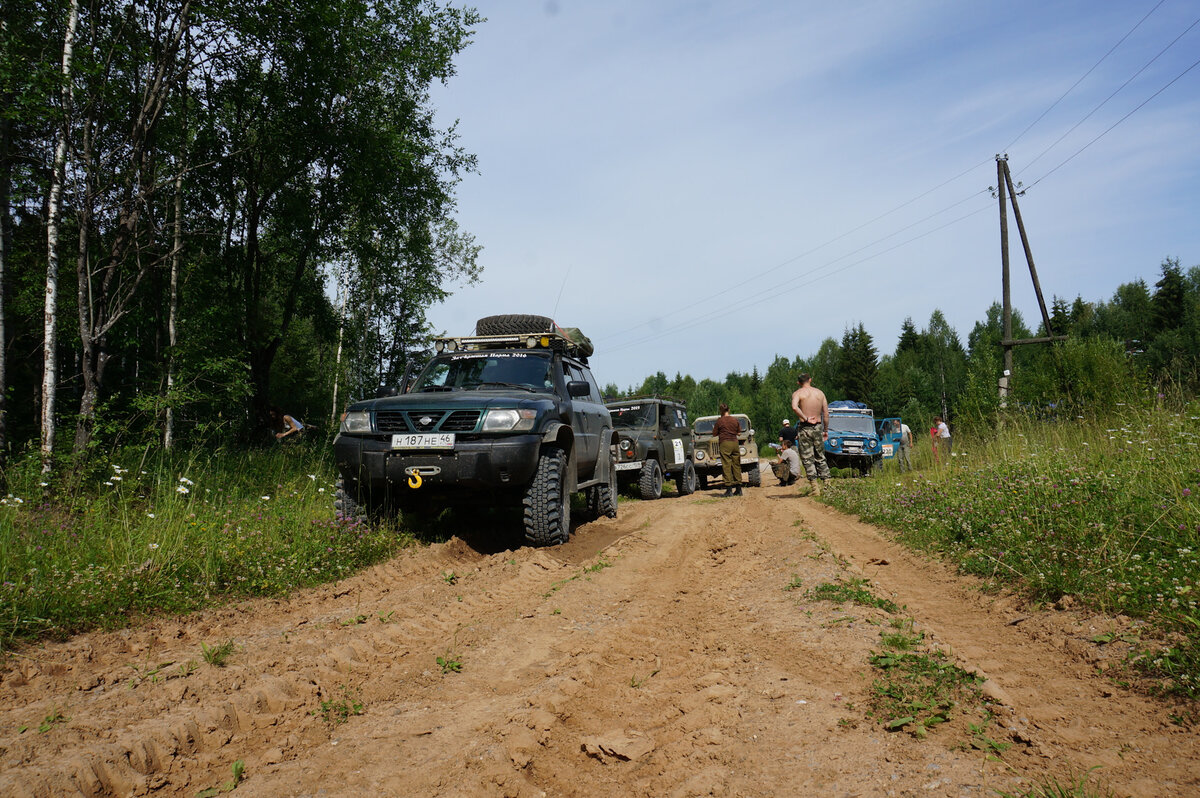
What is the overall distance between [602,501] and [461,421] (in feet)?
11.7

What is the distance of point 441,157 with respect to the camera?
722 inches

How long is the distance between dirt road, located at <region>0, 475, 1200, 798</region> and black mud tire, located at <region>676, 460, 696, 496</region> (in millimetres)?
9813

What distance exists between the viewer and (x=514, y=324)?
10.0 metres

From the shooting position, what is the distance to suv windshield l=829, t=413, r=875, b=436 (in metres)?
18.8

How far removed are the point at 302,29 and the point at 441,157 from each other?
6.35m

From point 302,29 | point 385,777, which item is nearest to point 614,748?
point 385,777

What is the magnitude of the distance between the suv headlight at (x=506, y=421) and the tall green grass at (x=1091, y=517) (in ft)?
12.8

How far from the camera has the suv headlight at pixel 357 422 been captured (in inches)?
236

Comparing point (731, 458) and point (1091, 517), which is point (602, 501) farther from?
point (1091, 517)

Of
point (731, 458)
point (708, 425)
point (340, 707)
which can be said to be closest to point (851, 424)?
point (708, 425)

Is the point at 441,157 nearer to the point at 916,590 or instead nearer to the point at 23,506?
the point at 23,506

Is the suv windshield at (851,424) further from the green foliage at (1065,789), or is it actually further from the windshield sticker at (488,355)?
the green foliage at (1065,789)

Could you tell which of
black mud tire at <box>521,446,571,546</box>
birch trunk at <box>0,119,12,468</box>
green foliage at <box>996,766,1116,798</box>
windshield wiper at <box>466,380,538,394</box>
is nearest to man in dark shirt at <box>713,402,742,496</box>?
windshield wiper at <box>466,380,538,394</box>

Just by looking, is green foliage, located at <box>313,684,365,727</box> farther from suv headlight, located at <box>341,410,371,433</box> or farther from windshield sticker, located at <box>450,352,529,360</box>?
windshield sticker, located at <box>450,352,529,360</box>
